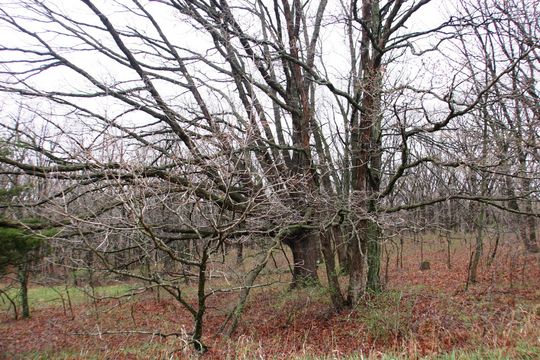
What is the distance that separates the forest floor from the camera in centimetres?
529

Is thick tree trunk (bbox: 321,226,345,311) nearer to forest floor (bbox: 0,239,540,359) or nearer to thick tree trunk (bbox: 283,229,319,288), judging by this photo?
forest floor (bbox: 0,239,540,359)

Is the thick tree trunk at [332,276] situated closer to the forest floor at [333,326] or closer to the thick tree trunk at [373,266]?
the forest floor at [333,326]

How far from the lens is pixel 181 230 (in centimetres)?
934

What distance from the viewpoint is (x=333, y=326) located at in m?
8.84

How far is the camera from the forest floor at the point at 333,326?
529 centimetres

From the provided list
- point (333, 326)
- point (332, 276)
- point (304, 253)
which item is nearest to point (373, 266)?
point (332, 276)

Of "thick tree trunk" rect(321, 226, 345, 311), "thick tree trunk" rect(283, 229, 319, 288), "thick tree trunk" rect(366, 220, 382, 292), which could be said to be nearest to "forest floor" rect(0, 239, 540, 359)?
"thick tree trunk" rect(321, 226, 345, 311)

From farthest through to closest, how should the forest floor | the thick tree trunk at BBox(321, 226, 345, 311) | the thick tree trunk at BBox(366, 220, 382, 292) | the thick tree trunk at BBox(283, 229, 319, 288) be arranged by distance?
the thick tree trunk at BBox(283, 229, 319, 288), the thick tree trunk at BBox(366, 220, 382, 292), the thick tree trunk at BBox(321, 226, 345, 311), the forest floor

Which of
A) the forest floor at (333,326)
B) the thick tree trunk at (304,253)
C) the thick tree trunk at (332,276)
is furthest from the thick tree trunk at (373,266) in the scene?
the thick tree trunk at (304,253)

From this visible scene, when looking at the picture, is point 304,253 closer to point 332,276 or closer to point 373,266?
point 373,266

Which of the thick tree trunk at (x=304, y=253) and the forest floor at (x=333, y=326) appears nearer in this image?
the forest floor at (x=333, y=326)

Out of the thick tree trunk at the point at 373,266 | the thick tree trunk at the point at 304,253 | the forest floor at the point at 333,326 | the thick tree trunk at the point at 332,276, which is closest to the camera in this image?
the forest floor at the point at 333,326

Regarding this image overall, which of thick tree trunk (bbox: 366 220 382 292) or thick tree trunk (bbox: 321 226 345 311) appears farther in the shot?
thick tree trunk (bbox: 366 220 382 292)

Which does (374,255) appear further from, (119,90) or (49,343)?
(49,343)
